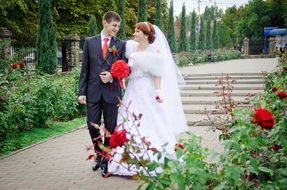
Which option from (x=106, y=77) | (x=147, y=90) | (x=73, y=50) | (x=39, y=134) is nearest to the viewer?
(x=106, y=77)

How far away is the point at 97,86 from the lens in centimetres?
605

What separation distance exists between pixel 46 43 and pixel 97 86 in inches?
508

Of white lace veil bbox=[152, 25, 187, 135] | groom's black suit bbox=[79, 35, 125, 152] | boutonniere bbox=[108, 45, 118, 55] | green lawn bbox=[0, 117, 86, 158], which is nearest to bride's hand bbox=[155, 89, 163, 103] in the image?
white lace veil bbox=[152, 25, 187, 135]

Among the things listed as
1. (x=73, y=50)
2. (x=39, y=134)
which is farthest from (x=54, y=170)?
(x=73, y=50)

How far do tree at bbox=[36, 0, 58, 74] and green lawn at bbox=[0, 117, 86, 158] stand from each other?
23.3 ft

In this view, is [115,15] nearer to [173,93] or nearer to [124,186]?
[173,93]

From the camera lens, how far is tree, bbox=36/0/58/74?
18.1m

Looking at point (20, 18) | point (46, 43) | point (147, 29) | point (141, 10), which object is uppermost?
point (141, 10)

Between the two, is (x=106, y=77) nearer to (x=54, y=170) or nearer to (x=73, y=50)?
(x=54, y=170)

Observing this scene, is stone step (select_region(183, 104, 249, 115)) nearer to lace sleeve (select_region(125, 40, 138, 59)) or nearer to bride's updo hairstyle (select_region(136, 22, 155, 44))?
lace sleeve (select_region(125, 40, 138, 59))

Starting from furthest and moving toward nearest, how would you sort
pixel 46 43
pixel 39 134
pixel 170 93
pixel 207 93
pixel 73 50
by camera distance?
pixel 73 50 < pixel 46 43 < pixel 207 93 < pixel 39 134 < pixel 170 93

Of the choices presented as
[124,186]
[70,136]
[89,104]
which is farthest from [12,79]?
[124,186]

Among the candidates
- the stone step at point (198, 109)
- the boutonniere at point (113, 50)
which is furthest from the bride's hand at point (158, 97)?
the stone step at point (198, 109)

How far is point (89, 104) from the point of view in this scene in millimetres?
6094
